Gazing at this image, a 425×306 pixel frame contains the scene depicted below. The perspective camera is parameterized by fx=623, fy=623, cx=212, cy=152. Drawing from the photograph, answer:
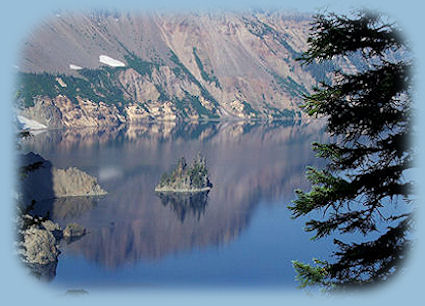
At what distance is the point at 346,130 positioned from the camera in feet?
29.5

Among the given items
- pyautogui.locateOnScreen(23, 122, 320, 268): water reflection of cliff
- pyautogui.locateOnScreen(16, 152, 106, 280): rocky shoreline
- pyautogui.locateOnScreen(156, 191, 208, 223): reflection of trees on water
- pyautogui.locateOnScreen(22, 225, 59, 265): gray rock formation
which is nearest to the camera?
pyautogui.locateOnScreen(16, 152, 106, 280): rocky shoreline

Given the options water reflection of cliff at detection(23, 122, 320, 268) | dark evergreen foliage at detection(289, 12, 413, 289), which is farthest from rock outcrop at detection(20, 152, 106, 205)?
dark evergreen foliage at detection(289, 12, 413, 289)

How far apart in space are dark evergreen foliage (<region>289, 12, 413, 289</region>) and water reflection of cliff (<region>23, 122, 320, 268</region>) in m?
57.6

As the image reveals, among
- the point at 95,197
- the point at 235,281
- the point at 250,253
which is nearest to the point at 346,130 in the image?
the point at 235,281

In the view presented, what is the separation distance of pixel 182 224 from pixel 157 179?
30.4 m

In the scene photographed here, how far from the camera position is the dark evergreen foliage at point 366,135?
8773mm

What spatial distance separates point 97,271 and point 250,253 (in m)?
16.8

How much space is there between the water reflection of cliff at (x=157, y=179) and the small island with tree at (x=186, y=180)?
2383mm

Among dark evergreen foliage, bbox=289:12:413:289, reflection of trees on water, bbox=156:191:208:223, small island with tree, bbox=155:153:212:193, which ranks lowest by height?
dark evergreen foliage, bbox=289:12:413:289

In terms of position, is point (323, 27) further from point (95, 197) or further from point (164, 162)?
point (164, 162)

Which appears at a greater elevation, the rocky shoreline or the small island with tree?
the small island with tree

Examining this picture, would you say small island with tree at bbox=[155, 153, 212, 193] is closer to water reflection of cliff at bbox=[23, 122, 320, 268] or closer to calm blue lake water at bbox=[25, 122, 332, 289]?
calm blue lake water at bbox=[25, 122, 332, 289]

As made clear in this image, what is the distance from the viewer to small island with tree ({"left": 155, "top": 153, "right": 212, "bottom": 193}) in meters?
103

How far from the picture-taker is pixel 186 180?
104m
